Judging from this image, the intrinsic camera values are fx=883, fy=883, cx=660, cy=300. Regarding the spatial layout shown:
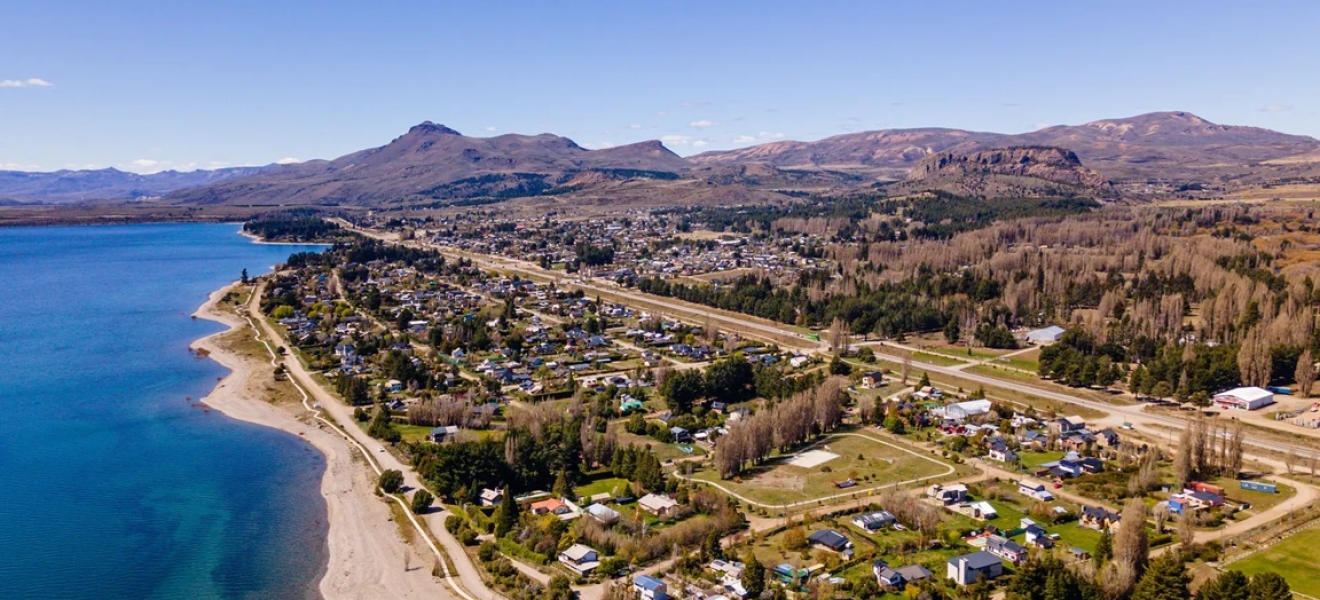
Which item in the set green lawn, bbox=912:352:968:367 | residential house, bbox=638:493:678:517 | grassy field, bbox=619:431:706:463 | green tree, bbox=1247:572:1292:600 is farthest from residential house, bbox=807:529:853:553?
green lawn, bbox=912:352:968:367

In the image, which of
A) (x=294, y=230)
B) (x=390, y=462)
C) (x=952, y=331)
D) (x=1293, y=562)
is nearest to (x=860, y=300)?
(x=952, y=331)

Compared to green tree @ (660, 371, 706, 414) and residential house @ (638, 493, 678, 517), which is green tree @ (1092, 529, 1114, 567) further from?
green tree @ (660, 371, 706, 414)

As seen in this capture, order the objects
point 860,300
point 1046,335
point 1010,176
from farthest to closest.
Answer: point 1010,176, point 860,300, point 1046,335

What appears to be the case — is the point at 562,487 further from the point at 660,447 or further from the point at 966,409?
the point at 966,409

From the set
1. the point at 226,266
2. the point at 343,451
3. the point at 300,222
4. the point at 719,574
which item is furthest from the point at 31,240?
the point at 719,574

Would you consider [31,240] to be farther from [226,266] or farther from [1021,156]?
[1021,156]

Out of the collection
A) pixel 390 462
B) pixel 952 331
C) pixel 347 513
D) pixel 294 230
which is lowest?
pixel 347 513
